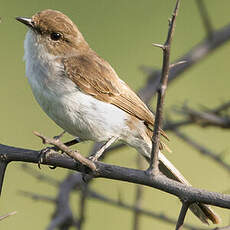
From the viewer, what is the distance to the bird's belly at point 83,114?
11.7ft

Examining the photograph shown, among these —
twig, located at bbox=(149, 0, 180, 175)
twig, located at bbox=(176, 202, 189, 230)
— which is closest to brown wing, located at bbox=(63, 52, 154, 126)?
twig, located at bbox=(149, 0, 180, 175)

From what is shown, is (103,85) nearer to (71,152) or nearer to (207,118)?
(207,118)

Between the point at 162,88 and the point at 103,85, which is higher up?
the point at 162,88

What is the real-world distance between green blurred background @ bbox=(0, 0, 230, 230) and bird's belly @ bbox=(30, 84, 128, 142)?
1.09 metres

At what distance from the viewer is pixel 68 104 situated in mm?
3564

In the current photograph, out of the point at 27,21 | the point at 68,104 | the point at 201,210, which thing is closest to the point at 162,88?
the point at 201,210

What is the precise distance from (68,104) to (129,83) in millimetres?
2216

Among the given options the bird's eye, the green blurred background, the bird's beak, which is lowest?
the green blurred background

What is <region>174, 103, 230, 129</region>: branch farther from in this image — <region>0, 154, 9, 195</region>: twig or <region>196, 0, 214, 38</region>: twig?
<region>0, 154, 9, 195</region>: twig

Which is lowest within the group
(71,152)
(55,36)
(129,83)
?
(129,83)

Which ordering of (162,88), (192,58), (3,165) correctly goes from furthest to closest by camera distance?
1. (192,58)
2. (3,165)
3. (162,88)

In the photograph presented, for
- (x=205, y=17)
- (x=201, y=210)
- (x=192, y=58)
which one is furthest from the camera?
(x=192, y=58)

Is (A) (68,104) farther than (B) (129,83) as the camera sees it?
No

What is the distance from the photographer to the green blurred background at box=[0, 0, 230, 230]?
16.8 ft
